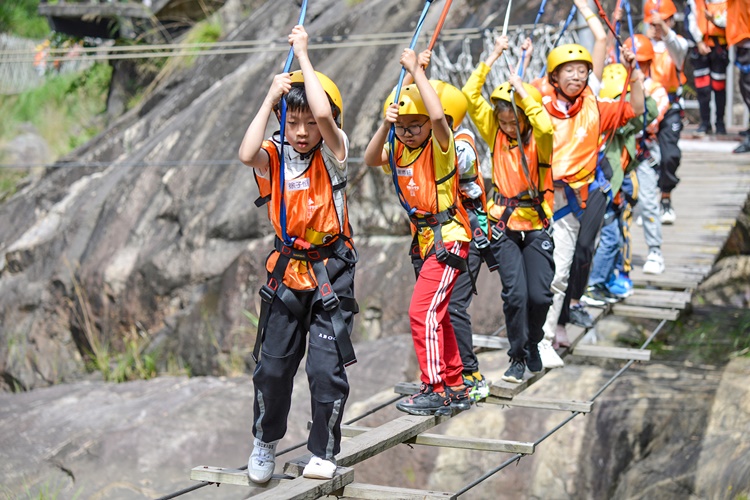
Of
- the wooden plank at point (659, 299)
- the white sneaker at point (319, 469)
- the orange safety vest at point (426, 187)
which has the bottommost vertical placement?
the wooden plank at point (659, 299)

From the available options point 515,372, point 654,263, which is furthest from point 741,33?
point 515,372

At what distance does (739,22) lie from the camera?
9.75 m

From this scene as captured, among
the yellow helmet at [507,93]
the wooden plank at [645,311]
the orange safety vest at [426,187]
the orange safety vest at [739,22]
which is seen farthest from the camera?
the orange safety vest at [739,22]

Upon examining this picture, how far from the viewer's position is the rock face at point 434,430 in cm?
784

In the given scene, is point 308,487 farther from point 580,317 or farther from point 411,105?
point 580,317

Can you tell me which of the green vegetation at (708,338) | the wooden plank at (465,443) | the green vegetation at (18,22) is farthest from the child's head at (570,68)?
the green vegetation at (18,22)

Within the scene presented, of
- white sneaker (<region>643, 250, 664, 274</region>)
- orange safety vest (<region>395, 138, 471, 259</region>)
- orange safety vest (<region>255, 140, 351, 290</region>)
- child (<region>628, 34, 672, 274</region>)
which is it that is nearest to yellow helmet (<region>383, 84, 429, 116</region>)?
orange safety vest (<region>395, 138, 471, 259</region>)

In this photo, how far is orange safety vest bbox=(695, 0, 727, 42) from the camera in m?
10.1

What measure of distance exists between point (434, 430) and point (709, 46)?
15.2 ft

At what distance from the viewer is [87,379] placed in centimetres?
1083

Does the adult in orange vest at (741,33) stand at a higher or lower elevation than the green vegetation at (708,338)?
higher

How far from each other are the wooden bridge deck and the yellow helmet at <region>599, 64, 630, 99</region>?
1438mm

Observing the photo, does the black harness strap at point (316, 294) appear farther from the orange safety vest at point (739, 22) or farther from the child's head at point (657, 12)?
the orange safety vest at point (739, 22)

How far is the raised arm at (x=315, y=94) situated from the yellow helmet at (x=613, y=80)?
3141mm
